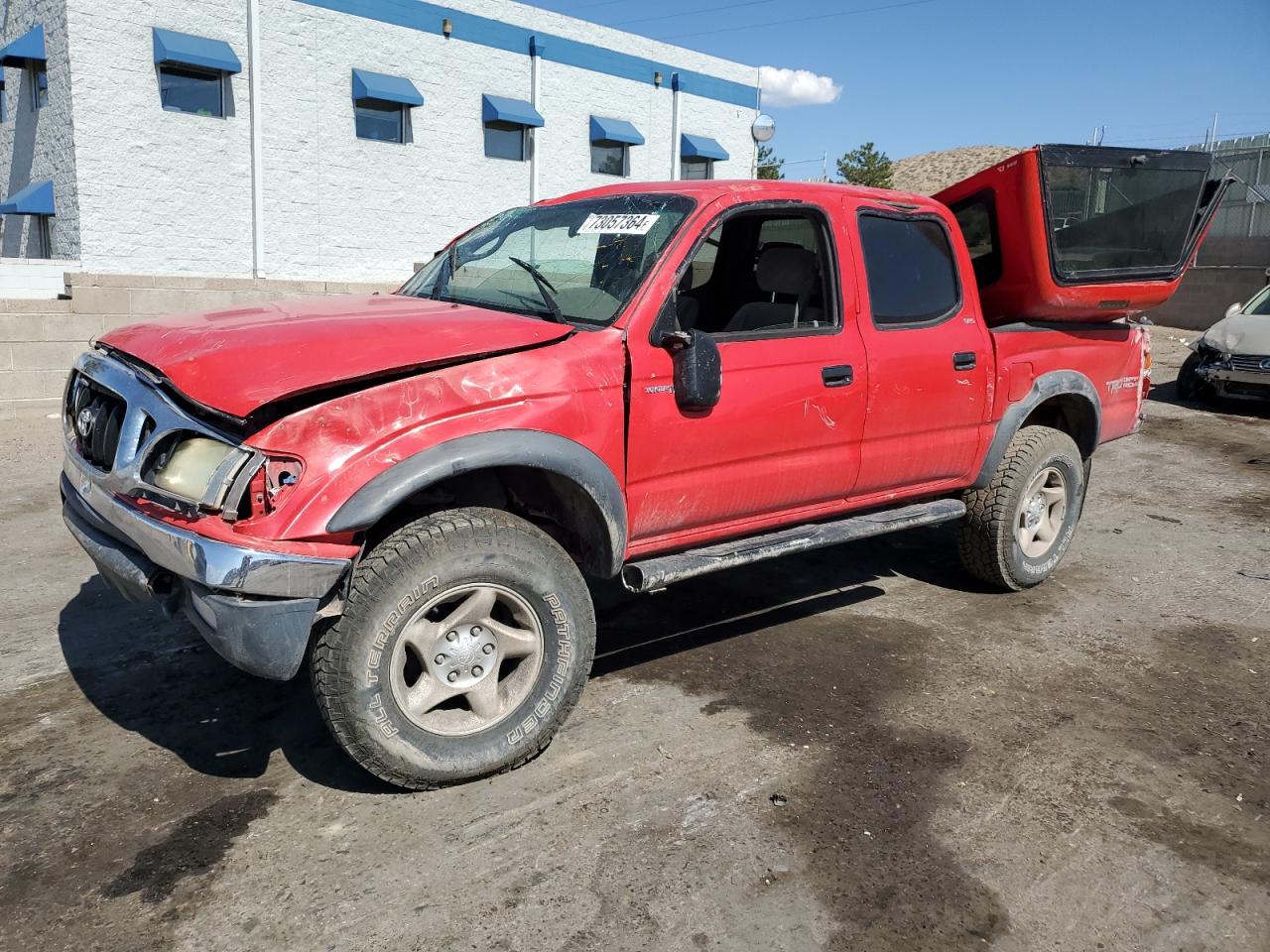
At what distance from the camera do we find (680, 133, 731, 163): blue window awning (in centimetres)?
2122

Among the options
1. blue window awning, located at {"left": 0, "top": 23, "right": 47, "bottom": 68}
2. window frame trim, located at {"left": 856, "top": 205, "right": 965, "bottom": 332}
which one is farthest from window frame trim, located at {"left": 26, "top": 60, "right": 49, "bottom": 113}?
window frame trim, located at {"left": 856, "top": 205, "right": 965, "bottom": 332}

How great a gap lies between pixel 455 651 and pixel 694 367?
1.29m

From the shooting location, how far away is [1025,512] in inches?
205

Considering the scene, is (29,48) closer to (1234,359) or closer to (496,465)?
(496,465)

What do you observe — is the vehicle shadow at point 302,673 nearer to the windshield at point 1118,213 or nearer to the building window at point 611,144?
the windshield at point 1118,213

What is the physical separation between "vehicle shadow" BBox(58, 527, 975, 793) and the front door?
87 centimetres

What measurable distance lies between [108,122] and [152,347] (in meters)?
12.9

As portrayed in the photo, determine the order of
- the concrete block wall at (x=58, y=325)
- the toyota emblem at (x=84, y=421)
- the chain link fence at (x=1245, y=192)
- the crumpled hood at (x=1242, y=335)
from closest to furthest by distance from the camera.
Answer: the toyota emblem at (x=84, y=421) < the concrete block wall at (x=58, y=325) < the crumpled hood at (x=1242, y=335) < the chain link fence at (x=1245, y=192)

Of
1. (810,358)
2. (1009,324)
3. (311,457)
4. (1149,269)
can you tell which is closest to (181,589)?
(311,457)

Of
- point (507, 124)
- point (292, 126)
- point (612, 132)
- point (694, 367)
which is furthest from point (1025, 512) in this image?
point (612, 132)

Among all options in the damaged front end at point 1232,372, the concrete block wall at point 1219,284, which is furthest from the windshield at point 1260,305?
the concrete block wall at point 1219,284

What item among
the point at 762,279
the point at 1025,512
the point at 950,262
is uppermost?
the point at 950,262

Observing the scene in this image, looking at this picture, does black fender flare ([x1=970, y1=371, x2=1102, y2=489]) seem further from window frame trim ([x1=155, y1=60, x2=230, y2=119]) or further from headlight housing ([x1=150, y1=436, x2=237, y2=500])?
window frame trim ([x1=155, y1=60, x2=230, y2=119])

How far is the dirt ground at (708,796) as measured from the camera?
2.56 metres
